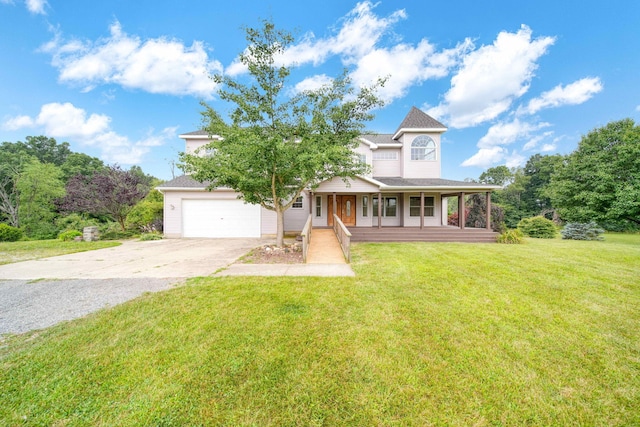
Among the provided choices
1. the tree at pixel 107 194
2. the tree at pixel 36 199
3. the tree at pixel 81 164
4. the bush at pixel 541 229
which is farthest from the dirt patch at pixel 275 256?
the tree at pixel 81 164

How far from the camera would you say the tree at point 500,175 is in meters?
Result: 38.3

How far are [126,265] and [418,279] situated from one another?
8.66 metres

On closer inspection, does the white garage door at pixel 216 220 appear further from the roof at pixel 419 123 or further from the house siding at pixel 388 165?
the roof at pixel 419 123

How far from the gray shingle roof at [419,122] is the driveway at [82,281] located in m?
13.6

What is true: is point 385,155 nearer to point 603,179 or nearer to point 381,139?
point 381,139

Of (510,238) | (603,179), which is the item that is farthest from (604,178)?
(510,238)

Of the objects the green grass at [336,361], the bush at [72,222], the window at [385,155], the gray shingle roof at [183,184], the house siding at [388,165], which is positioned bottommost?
the green grass at [336,361]

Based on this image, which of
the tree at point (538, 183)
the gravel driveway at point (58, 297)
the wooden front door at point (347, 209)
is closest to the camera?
the gravel driveway at point (58, 297)

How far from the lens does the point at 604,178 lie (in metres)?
16.2

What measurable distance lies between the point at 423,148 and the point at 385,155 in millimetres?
2478

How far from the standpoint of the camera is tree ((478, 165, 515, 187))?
3834cm

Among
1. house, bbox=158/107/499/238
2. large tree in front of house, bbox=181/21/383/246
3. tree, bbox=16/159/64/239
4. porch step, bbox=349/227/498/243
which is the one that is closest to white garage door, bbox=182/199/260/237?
house, bbox=158/107/499/238

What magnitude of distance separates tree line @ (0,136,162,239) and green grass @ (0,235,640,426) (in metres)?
15.0

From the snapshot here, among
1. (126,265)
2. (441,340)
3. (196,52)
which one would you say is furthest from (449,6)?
(126,265)
